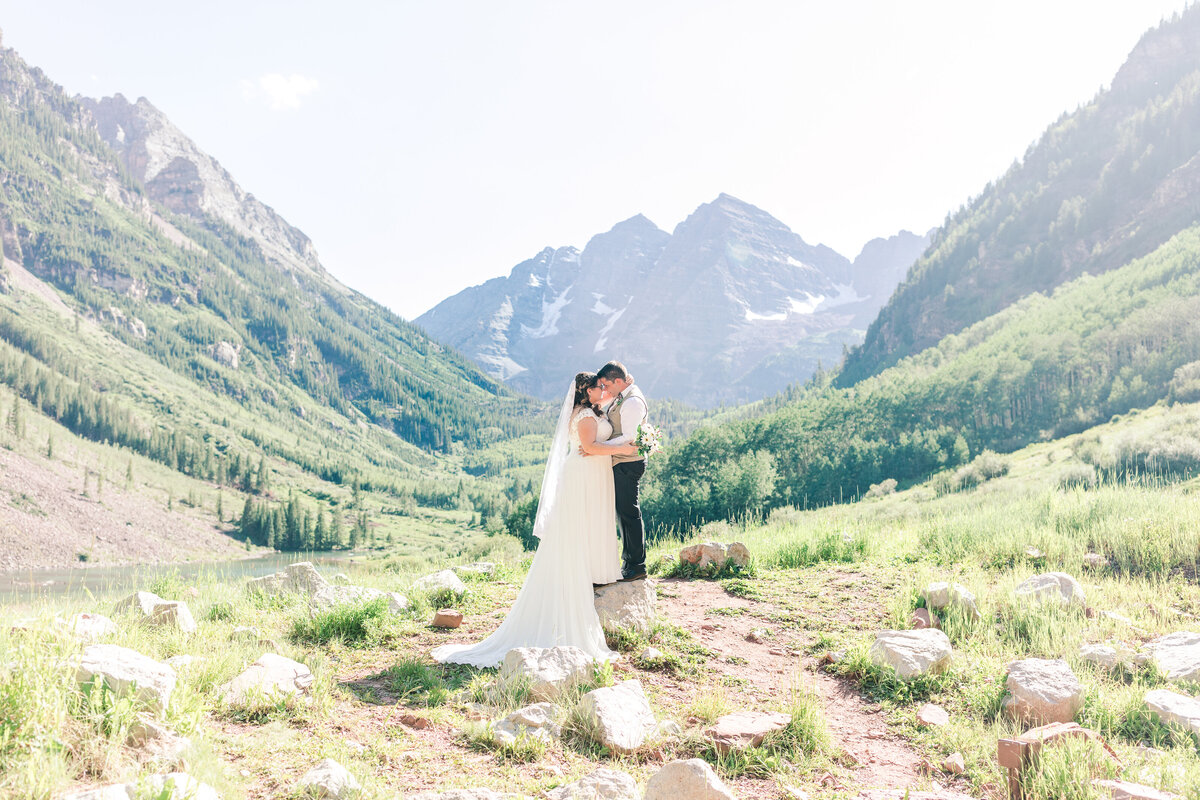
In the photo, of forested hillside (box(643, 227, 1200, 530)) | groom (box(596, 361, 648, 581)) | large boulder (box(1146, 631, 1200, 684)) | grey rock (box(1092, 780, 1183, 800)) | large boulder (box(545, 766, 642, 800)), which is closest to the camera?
grey rock (box(1092, 780, 1183, 800))

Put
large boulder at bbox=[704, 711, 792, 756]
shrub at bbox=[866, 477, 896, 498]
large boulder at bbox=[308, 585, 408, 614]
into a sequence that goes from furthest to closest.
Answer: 1. shrub at bbox=[866, 477, 896, 498]
2. large boulder at bbox=[308, 585, 408, 614]
3. large boulder at bbox=[704, 711, 792, 756]

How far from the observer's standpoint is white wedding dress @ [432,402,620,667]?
788 centimetres

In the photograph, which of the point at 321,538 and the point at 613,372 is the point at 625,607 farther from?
the point at 321,538

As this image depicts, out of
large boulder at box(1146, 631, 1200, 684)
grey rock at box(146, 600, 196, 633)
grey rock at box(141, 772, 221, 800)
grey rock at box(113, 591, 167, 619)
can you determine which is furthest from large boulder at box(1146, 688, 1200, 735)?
grey rock at box(113, 591, 167, 619)

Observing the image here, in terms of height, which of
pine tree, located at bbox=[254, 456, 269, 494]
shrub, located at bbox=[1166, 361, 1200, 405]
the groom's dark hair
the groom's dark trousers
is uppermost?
pine tree, located at bbox=[254, 456, 269, 494]

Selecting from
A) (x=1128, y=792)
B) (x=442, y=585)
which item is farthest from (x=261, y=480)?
→ (x=1128, y=792)

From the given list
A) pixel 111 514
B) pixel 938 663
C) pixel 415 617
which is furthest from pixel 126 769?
pixel 111 514

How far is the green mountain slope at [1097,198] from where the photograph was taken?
152750mm

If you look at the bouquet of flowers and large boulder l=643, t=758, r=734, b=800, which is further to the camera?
the bouquet of flowers

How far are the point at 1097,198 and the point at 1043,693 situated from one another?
212212 mm

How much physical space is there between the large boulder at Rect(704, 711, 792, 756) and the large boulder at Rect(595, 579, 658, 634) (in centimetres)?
260

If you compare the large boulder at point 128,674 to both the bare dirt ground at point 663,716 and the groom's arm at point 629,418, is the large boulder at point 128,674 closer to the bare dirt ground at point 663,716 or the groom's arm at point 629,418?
the bare dirt ground at point 663,716

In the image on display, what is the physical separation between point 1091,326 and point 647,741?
12459 centimetres

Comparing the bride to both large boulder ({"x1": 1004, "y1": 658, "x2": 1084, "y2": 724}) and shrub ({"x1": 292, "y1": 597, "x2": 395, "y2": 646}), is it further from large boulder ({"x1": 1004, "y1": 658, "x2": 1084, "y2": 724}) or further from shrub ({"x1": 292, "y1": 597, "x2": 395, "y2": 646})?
large boulder ({"x1": 1004, "y1": 658, "x2": 1084, "y2": 724})
